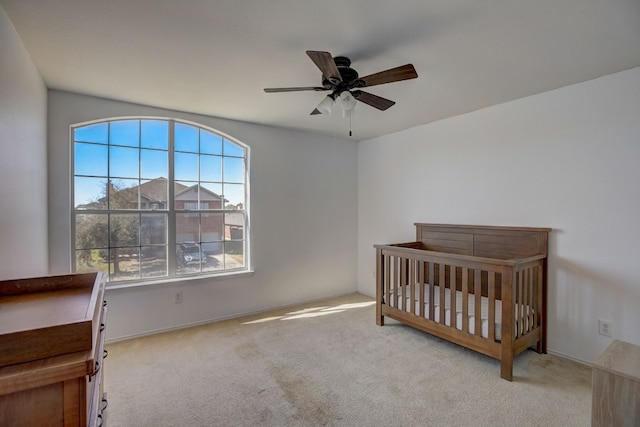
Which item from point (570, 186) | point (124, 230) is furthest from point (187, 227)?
point (570, 186)

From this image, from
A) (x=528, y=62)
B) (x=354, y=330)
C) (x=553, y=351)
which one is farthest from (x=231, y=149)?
(x=553, y=351)

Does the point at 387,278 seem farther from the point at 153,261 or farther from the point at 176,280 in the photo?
the point at 153,261

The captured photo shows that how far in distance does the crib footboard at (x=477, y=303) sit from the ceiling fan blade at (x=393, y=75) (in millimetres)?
1571

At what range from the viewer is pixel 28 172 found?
7.07ft

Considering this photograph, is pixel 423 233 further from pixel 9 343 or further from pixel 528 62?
pixel 9 343

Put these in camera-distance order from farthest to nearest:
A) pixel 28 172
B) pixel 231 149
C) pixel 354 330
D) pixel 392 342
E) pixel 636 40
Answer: pixel 231 149
pixel 354 330
pixel 392 342
pixel 28 172
pixel 636 40

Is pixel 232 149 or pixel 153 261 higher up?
pixel 232 149

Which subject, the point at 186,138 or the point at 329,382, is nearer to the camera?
the point at 329,382

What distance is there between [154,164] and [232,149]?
0.89 meters

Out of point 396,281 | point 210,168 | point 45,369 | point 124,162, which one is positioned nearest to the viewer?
point 45,369

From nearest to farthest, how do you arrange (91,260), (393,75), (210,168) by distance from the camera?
(393,75) < (91,260) < (210,168)

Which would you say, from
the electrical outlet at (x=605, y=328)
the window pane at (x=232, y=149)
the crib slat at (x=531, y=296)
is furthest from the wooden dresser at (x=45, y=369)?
the electrical outlet at (x=605, y=328)

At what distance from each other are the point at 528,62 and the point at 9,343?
308 centimetres

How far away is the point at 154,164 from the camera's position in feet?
10.8
